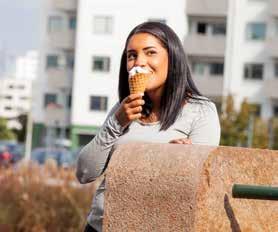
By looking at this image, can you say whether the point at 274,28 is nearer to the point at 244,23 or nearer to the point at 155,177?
the point at 244,23

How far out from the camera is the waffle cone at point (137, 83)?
2859 millimetres

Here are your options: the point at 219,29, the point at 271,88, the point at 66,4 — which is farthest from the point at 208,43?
the point at 66,4

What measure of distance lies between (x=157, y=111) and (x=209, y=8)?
135 feet

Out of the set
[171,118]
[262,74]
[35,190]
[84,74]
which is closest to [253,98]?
[262,74]

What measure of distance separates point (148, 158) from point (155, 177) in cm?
7

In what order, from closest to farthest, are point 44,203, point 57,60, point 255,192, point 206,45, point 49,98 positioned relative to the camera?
1. point 255,192
2. point 44,203
3. point 206,45
4. point 57,60
5. point 49,98

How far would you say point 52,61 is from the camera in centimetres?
4688

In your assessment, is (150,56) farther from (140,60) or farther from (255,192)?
(255,192)

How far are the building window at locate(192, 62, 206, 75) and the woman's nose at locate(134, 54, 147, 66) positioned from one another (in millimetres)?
41415

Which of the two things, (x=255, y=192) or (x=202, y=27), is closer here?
(x=255, y=192)

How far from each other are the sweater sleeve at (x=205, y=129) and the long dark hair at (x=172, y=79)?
0.07 metres

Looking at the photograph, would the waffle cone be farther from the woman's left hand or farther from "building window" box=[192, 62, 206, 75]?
"building window" box=[192, 62, 206, 75]

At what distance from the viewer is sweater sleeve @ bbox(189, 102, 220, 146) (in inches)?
118

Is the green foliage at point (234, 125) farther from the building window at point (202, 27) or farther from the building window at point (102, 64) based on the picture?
the building window at point (102, 64)
